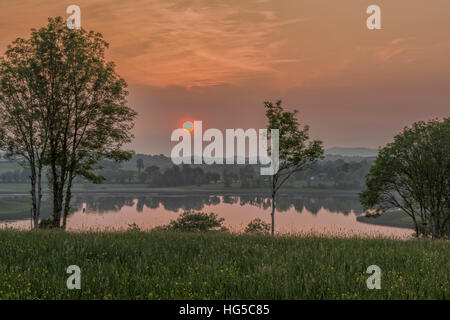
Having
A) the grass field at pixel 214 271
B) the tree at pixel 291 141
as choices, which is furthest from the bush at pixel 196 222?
the grass field at pixel 214 271

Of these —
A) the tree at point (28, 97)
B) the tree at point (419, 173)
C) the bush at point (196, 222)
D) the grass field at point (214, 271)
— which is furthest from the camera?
the bush at point (196, 222)

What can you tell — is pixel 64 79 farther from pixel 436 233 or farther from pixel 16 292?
pixel 436 233

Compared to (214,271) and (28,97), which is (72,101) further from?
(214,271)

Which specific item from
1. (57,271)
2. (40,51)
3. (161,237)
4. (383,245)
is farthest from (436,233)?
(40,51)

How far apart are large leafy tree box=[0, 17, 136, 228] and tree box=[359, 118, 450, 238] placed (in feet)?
101

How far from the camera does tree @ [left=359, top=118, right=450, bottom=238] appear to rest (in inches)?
1486

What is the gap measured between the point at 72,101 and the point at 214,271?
990 inches

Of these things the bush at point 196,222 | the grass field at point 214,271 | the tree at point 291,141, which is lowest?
the bush at point 196,222

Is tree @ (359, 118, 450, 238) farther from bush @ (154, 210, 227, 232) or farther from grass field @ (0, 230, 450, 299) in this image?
grass field @ (0, 230, 450, 299)

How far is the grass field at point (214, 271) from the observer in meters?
6.32

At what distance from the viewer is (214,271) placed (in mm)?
7484

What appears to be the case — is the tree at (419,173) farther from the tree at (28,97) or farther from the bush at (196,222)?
the tree at (28,97)

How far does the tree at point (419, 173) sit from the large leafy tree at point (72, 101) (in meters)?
30.8
